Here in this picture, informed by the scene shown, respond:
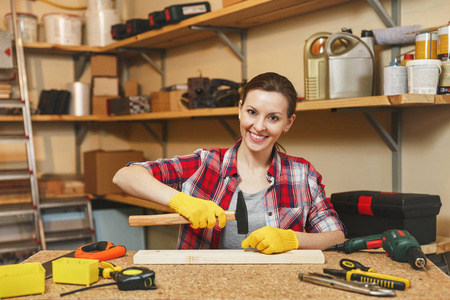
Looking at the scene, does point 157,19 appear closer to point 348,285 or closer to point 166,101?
point 166,101

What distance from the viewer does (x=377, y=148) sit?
2.25 m

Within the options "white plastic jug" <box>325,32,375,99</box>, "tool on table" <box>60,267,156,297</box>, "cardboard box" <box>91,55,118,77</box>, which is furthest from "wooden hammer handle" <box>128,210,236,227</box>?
"cardboard box" <box>91,55,118,77</box>

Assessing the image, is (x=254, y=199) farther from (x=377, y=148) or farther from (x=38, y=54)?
(x=38, y=54)

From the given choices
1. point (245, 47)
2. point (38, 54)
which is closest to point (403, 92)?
point (245, 47)

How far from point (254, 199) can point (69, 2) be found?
10.2 ft

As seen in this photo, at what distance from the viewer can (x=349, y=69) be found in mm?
1996

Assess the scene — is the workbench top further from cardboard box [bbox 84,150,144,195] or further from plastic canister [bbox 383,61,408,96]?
cardboard box [bbox 84,150,144,195]

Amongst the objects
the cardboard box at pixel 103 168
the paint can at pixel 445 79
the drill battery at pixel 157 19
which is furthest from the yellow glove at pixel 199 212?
the cardboard box at pixel 103 168

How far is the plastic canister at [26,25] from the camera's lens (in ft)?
11.8

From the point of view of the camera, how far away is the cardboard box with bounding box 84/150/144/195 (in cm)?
350

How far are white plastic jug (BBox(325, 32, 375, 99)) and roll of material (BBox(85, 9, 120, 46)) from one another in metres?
2.28

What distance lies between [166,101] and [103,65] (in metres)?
0.97

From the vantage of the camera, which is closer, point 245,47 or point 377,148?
point 377,148

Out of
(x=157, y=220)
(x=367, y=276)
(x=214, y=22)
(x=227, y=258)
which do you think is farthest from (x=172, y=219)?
(x=214, y=22)
